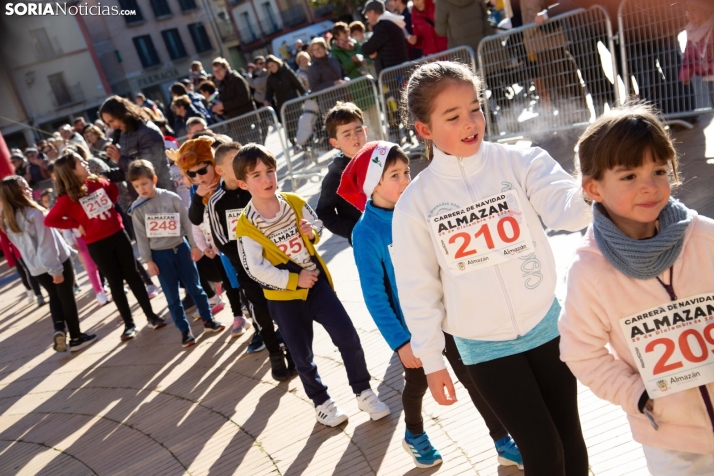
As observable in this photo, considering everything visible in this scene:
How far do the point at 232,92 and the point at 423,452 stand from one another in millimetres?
9301

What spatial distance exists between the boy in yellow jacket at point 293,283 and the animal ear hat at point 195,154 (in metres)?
1.15

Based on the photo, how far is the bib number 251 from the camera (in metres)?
2.46

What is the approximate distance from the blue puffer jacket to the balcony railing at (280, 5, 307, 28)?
56280 mm

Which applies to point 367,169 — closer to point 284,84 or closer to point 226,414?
point 226,414

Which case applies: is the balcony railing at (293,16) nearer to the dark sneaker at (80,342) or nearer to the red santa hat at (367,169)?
the dark sneaker at (80,342)

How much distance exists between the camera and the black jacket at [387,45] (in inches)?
386

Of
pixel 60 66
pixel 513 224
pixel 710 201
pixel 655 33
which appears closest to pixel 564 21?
pixel 655 33

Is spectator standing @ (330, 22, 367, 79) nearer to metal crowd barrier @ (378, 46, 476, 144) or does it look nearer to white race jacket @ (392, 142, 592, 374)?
metal crowd barrier @ (378, 46, 476, 144)

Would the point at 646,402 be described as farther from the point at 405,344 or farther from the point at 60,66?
the point at 60,66

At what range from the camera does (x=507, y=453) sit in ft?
10.7

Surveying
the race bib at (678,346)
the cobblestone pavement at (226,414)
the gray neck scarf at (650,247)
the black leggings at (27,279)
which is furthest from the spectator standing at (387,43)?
the race bib at (678,346)

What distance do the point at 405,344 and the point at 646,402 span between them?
4.60 feet

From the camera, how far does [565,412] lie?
8.30ft

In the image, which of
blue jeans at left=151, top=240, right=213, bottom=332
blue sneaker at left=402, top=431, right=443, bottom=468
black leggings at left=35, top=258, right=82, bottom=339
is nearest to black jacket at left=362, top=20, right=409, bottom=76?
blue jeans at left=151, top=240, right=213, bottom=332
